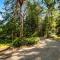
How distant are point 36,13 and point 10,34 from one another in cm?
436

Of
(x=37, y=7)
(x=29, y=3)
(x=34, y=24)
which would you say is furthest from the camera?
(x=34, y=24)

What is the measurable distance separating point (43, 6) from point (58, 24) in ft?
11.1

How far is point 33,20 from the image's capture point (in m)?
23.0

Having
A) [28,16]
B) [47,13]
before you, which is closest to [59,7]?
[47,13]

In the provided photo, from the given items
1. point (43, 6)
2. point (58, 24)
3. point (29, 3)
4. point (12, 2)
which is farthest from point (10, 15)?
point (58, 24)

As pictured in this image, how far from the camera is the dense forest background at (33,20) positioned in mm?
19747

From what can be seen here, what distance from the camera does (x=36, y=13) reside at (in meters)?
22.5

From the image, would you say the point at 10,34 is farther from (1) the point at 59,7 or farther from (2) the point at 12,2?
(1) the point at 59,7

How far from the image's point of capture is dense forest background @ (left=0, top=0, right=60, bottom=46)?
1975cm

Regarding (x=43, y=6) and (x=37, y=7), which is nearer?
(x=37, y=7)

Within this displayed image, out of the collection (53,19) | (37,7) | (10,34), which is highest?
→ (37,7)

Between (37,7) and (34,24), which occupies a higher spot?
(37,7)

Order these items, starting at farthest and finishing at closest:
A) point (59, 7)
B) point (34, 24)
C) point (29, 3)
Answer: point (59, 7) → point (34, 24) → point (29, 3)

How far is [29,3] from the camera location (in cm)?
1947
